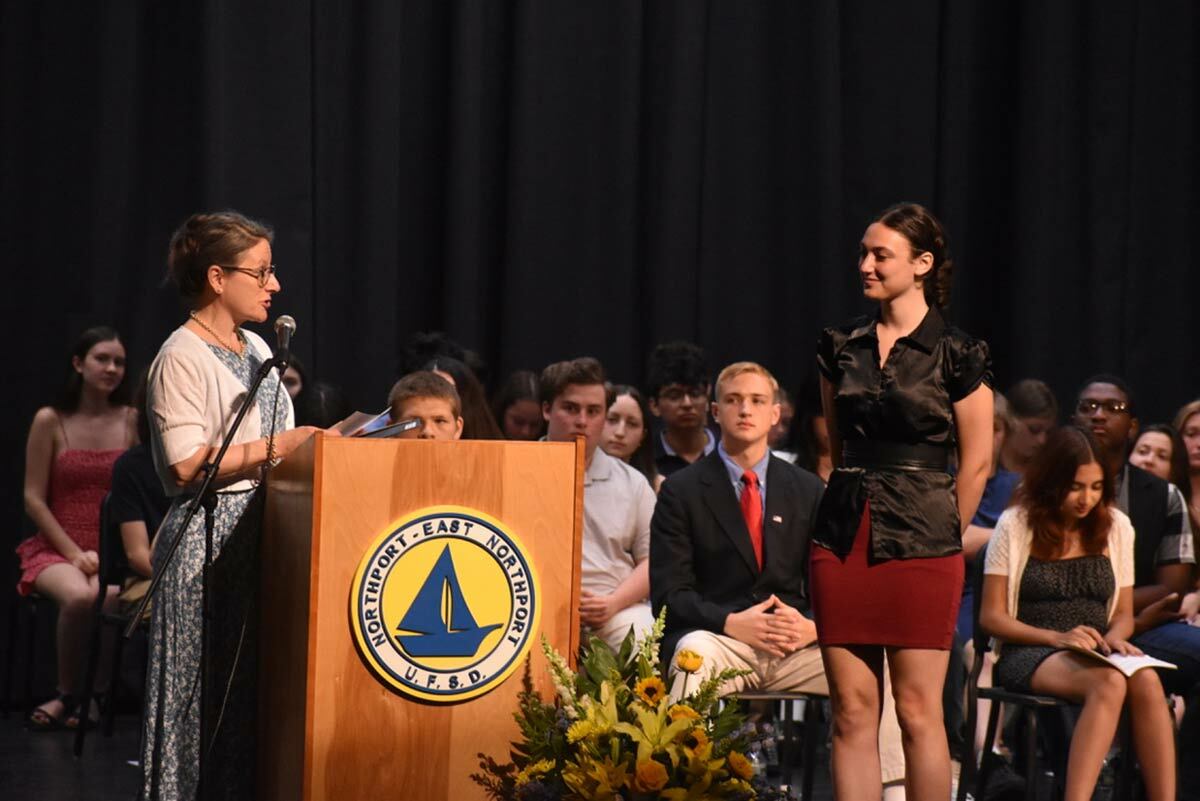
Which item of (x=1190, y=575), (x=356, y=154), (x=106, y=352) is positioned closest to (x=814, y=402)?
(x=1190, y=575)

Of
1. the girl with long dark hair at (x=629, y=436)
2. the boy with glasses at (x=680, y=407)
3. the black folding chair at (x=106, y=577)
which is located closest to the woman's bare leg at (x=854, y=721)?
the girl with long dark hair at (x=629, y=436)

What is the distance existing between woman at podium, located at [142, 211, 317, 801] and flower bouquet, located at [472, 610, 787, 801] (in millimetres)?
743

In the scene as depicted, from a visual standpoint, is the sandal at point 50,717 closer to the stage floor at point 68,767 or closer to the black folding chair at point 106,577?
the stage floor at point 68,767

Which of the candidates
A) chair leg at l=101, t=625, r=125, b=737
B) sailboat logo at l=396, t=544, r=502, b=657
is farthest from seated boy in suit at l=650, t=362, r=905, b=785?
chair leg at l=101, t=625, r=125, b=737

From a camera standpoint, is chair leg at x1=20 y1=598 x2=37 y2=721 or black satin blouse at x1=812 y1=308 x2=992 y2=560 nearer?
black satin blouse at x1=812 y1=308 x2=992 y2=560

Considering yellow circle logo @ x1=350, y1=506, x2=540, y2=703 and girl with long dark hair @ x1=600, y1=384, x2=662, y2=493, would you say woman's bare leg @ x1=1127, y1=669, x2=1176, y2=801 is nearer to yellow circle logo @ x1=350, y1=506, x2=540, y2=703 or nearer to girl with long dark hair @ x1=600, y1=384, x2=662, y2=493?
girl with long dark hair @ x1=600, y1=384, x2=662, y2=493

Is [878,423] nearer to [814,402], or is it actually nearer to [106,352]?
[814,402]

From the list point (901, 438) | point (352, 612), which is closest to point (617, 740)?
point (352, 612)

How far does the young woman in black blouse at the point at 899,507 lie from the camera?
10.5 feet

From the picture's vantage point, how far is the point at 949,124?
7.42m

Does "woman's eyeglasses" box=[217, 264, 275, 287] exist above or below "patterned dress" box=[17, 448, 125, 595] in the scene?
above

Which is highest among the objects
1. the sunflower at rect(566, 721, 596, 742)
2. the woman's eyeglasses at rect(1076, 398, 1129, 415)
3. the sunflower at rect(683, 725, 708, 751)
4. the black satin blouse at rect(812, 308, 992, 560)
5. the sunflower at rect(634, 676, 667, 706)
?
the woman's eyeglasses at rect(1076, 398, 1129, 415)

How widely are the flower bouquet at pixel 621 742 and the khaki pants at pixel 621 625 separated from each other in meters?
1.44

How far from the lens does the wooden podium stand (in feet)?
9.30
